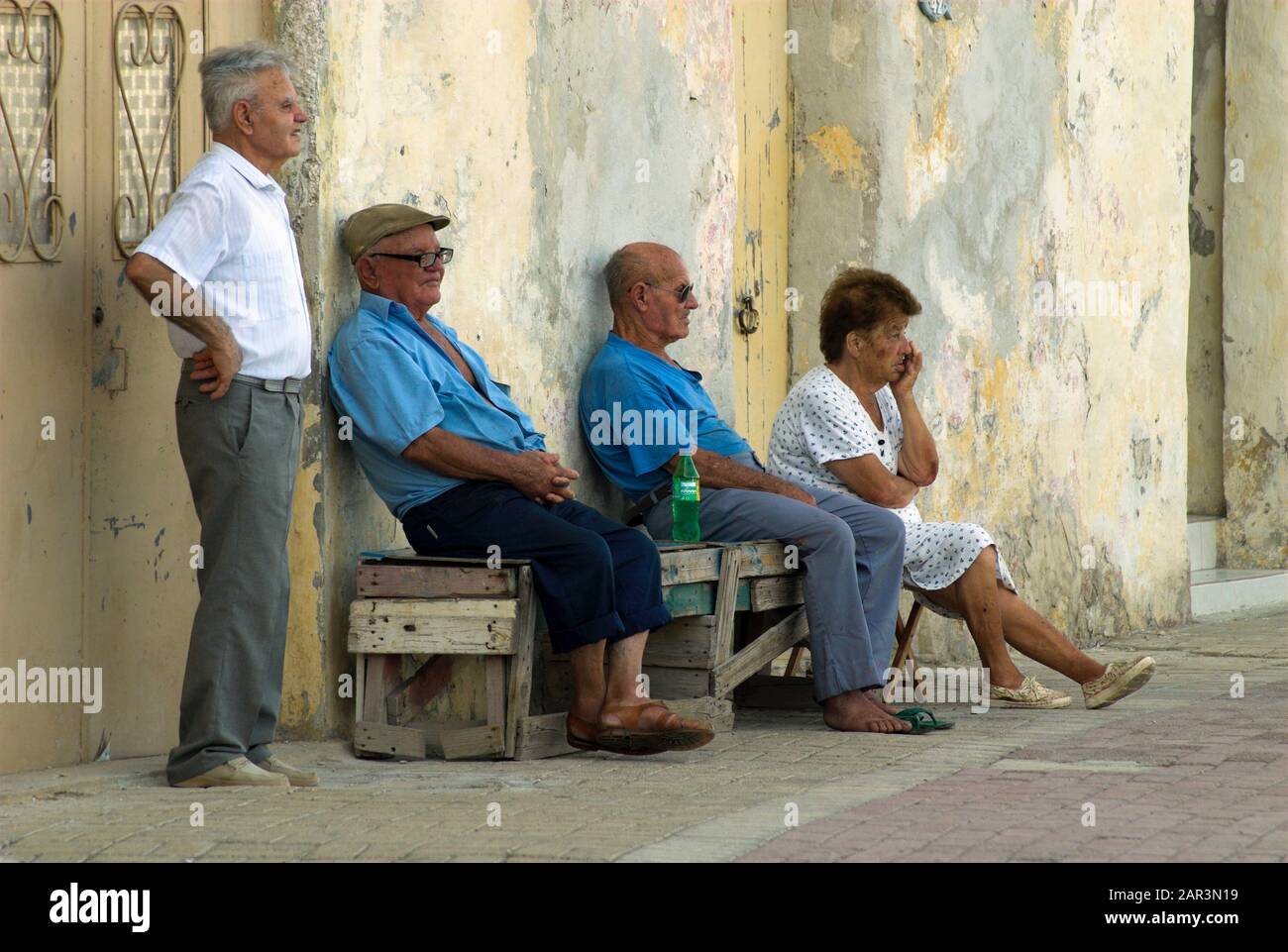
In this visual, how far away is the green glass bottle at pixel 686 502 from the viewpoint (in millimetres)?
6465

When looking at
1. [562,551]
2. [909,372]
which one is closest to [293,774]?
[562,551]

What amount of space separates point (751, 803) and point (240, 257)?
6.06ft

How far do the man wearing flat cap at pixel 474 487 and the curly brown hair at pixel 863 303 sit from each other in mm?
1438

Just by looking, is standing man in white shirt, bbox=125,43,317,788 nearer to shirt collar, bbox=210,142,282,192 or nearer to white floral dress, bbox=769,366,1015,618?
shirt collar, bbox=210,142,282,192

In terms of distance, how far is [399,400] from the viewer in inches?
220

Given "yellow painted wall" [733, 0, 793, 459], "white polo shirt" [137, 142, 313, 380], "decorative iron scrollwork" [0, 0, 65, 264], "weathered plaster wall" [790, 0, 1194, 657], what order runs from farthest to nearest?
"weathered plaster wall" [790, 0, 1194, 657], "yellow painted wall" [733, 0, 793, 459], "decorative iron scrollwork" [0, 0, 65, 264], "white polo shirt" [137, 142, 313, 380]

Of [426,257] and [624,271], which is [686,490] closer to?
[624,271]

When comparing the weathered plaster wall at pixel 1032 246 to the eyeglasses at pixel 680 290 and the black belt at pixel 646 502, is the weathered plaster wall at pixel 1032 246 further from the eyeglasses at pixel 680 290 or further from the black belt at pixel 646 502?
the black belt at pixel 646 502

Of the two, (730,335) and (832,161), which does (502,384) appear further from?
(832,161)

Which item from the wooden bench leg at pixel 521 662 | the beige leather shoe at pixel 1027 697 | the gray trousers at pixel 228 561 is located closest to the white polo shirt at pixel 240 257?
the gray trousers at pixel 228 561

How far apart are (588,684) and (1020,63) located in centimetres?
436

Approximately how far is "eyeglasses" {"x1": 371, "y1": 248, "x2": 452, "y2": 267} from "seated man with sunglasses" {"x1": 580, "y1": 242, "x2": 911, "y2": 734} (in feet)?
3.15

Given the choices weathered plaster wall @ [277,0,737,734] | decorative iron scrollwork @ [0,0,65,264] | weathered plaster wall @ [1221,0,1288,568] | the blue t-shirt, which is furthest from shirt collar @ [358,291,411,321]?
weathered plaster wall @ [1221,0,1288,568]

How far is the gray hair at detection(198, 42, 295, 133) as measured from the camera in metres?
5.18
